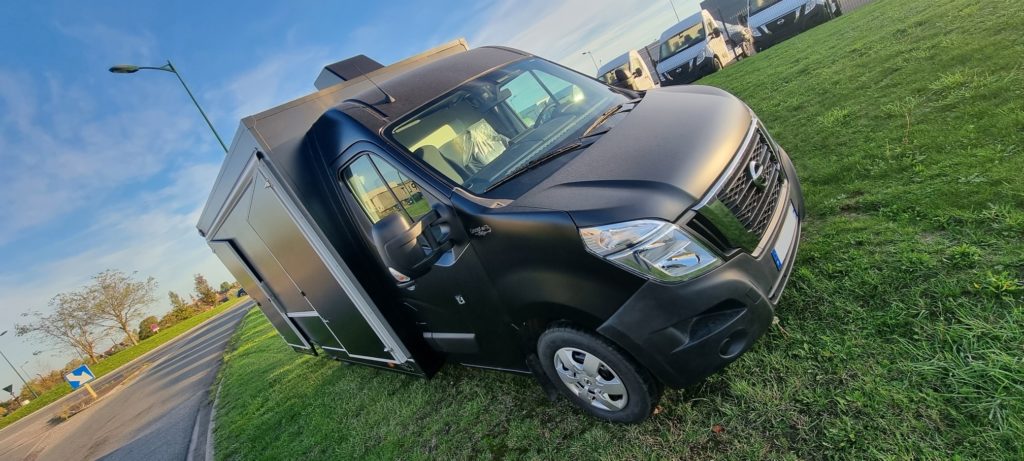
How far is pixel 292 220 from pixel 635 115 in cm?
281

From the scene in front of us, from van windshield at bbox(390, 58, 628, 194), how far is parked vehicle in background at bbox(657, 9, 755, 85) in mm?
11857

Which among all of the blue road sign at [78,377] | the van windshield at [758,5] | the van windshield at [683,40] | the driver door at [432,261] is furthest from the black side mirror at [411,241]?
the blue road sign at [78,377]

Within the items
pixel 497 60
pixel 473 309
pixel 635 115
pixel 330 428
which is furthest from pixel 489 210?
pixel 330 428

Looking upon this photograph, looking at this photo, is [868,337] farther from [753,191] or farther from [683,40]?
[683,40]

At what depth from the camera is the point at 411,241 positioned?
2.55 meters

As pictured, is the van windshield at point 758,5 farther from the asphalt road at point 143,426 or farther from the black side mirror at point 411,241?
the asphalt road at point 143,426

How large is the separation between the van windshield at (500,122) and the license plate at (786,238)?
127cm

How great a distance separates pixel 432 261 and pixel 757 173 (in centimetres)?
183

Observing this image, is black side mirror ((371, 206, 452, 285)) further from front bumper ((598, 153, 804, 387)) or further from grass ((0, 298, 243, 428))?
grass ((0, 298, 243, 428))

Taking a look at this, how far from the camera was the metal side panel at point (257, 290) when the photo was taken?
6094 mm

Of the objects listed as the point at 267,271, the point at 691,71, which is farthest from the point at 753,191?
the point at 691,71

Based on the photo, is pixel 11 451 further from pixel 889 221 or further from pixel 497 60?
pixel 889 221

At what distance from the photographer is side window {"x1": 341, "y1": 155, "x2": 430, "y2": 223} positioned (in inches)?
117

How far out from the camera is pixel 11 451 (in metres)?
15.0
